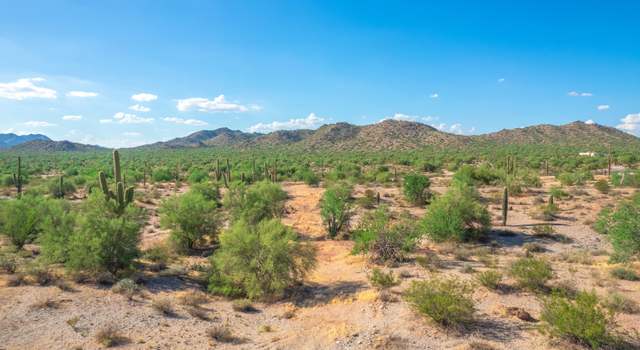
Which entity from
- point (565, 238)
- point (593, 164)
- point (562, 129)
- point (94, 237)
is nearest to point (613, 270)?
point (565, 238)

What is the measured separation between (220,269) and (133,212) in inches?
248

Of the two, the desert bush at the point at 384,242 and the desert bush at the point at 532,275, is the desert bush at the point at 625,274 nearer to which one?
the desert bush at the point at 532,275

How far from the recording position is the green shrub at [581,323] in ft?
30.5

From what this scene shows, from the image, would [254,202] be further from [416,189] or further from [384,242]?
[416,189]

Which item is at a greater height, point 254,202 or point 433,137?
point 433,137

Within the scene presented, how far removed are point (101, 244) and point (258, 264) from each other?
584cm

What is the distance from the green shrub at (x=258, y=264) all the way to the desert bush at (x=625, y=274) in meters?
10.4

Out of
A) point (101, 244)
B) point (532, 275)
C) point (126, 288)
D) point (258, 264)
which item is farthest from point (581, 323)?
point (101, 244)

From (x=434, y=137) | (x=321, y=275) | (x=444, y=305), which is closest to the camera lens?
(x=444, y=305)

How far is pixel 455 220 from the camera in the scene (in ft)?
66.4

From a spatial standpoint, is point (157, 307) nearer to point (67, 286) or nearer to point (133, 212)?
point (67, 286)

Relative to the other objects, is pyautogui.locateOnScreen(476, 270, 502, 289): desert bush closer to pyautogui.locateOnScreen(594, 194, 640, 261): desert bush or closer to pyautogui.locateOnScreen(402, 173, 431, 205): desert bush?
pyautogui.locateOnScreen(594, 194, 640, 261): desert bush

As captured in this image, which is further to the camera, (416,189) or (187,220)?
(416,189)

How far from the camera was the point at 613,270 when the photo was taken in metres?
14.5
